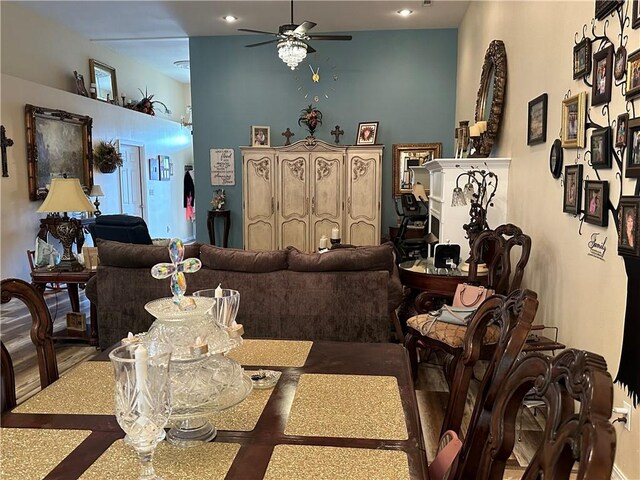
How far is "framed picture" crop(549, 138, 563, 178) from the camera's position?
9.80 feet

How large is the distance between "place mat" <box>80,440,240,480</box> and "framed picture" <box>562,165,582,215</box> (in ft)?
7.49

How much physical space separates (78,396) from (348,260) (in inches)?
82.1

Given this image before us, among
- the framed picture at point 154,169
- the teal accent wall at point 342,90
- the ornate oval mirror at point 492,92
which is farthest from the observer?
the framed picture at point 154,169

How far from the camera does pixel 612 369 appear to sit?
223cm

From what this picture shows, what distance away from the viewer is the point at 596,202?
2.42m

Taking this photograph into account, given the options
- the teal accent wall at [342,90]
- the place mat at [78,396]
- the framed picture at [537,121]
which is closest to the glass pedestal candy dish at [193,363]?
the place mat at [78,396]

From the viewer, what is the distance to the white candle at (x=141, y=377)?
975 millimetres

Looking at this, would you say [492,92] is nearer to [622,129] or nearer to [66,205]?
[622,129]

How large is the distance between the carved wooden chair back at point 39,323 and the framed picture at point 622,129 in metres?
2.42

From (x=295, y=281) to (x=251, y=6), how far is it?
13.5 ft

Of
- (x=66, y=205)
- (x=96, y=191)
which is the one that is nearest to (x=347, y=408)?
(x=66, y=205)

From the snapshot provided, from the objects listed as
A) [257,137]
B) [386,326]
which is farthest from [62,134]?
[386,326]

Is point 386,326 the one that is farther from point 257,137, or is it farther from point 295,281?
point 257,137

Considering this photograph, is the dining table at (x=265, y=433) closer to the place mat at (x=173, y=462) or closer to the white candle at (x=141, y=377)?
the place mat at (x=173, y=462)
